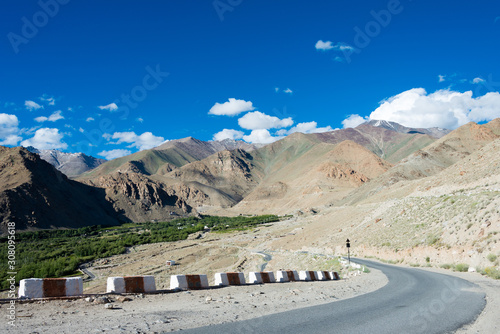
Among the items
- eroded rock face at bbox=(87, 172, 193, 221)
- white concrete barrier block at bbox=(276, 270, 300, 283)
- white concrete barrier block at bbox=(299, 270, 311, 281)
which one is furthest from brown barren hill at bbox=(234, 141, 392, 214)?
white concrete barrier block at bbox=(276, 270, 300, 283)

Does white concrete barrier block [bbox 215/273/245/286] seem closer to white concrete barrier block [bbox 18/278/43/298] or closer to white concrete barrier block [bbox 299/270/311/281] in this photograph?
white concrete barrier block [bbox 299/270/311/281]

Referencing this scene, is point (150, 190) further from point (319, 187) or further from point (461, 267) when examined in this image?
point (461, 267)

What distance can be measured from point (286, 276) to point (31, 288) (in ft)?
38.7

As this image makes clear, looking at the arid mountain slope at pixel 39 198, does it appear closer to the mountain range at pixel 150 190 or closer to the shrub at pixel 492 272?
the mountain range at pixel 150 190

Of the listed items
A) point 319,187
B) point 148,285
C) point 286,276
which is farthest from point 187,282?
point 319,187

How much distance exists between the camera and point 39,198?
114312 millimetres

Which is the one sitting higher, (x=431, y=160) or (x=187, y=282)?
(x=431, y=160)

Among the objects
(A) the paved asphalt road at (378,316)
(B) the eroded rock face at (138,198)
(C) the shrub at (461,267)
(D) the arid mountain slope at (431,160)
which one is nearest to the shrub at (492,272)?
(C) the shrub at (461,267)

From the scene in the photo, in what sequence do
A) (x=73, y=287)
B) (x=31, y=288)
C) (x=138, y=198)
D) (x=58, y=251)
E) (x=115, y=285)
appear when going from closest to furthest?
1. (x=31, y=288)
2. (x=73, y=287)
3. (x=115, y=285)
4. (x=58, y=251)
5. (x=138, y=198)

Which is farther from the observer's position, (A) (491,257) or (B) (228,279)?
(A) (491,257)

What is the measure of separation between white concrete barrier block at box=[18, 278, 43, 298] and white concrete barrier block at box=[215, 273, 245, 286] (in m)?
6.79

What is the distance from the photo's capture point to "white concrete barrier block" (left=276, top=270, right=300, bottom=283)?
1688cm

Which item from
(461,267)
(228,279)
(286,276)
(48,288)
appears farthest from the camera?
(461,267)

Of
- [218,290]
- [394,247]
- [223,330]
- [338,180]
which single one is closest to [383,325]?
[223,330]
